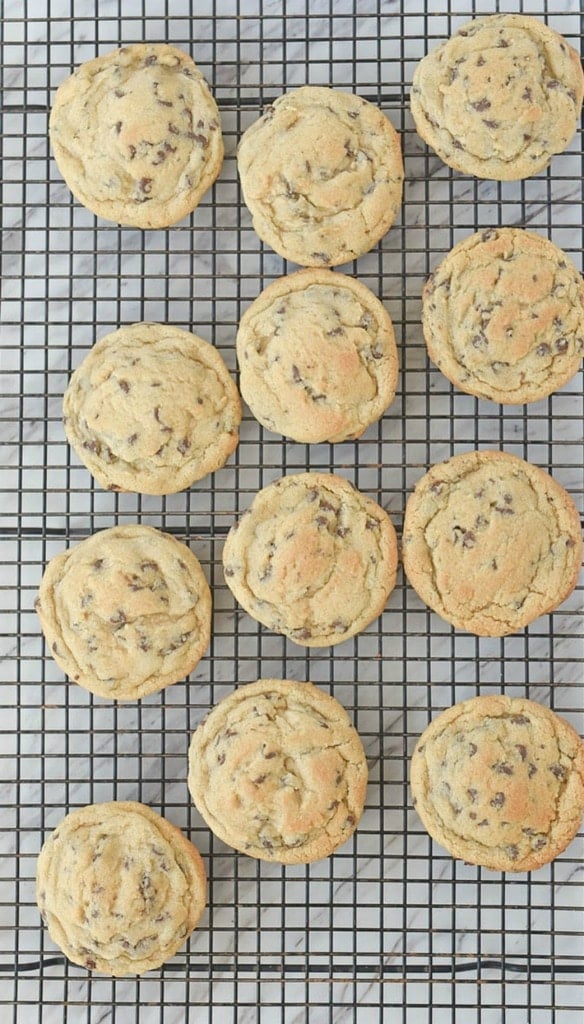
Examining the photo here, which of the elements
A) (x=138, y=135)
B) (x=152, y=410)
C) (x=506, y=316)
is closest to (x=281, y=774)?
(x=152, y=410)

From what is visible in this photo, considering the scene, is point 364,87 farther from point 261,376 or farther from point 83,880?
point 83,880

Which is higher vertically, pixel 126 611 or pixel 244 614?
pixel 126 611

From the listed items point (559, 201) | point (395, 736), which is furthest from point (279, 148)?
point (395, 736)

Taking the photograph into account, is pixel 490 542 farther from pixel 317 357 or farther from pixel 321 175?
pixel 321 175

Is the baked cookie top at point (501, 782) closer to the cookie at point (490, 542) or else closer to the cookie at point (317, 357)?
the cookie at point (490, 542)

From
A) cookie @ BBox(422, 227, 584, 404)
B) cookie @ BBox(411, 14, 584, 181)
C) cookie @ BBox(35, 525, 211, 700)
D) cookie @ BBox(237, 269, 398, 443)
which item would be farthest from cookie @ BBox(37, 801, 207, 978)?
cookie @ BBox(411, 14, 584, 181)

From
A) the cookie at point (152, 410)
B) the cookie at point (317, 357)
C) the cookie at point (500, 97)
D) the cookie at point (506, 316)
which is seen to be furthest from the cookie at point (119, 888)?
the cookie at point (500, 97)

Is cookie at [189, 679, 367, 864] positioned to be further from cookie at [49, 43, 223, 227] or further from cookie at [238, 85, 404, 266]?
cookie at [49, 43, 223, 227]

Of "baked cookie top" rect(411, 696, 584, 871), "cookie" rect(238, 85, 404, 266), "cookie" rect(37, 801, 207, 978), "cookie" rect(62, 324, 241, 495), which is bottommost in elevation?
"cookie" rect(37, 801, 207, 978)
